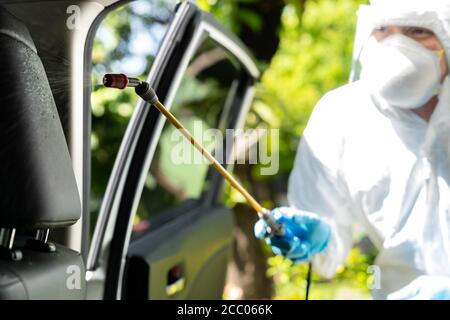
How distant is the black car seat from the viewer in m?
1.66

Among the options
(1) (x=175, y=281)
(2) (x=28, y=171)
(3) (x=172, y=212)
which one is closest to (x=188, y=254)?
(1) (x=175, y=281)

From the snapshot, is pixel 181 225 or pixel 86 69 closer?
pixel 86 69

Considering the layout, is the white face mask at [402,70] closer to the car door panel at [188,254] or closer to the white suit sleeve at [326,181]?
the white suit sleeve at [326,181]

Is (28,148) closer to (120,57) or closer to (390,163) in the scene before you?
(120,57)

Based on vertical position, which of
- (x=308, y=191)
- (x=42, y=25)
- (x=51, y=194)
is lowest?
(x=308, y=191)

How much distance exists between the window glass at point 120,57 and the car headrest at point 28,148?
588 millimetres

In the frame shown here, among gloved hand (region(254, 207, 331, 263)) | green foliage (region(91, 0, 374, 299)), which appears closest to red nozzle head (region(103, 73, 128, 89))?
green foliage (region(91, 0, 374, 299))

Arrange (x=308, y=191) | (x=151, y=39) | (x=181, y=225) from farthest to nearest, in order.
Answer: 1. (x=181, y=225)
2. (x=151, y=39)
3. (x=308, y=191)

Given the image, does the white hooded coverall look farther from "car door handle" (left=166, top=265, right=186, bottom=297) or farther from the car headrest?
the car headrest

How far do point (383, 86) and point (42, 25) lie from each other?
1.11 m

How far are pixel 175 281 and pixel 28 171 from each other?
133cm
